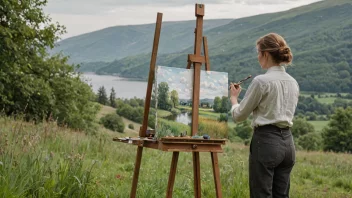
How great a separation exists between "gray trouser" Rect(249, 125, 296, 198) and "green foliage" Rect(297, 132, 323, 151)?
210ft

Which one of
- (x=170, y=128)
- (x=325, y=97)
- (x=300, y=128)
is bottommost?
(x=300, y=128)

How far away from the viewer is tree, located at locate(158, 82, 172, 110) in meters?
5.11

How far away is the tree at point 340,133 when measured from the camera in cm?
6056

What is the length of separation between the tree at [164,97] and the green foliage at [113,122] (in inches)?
2364

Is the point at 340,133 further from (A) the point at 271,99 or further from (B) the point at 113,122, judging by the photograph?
(A) the point at 271,99

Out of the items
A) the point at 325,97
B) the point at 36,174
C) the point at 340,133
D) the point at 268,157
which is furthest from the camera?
the point at 325,97

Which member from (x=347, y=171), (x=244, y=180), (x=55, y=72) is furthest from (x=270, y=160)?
(x=55, y=72)

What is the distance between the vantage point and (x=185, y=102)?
5258mm

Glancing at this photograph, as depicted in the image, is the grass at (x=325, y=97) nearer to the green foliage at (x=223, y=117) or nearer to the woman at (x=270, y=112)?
the green foliage at (x=223, y=117)

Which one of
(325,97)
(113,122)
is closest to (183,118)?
(113,122)

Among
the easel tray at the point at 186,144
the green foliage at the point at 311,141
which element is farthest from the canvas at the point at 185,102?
the green foliage at the point at 311,141

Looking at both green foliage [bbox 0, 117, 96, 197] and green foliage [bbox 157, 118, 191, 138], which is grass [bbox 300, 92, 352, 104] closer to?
green foliage [bbox 0, 117, 96, 197]

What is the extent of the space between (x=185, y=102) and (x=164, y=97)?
9.4 inches

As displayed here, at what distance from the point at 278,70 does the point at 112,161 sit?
6.29 m
